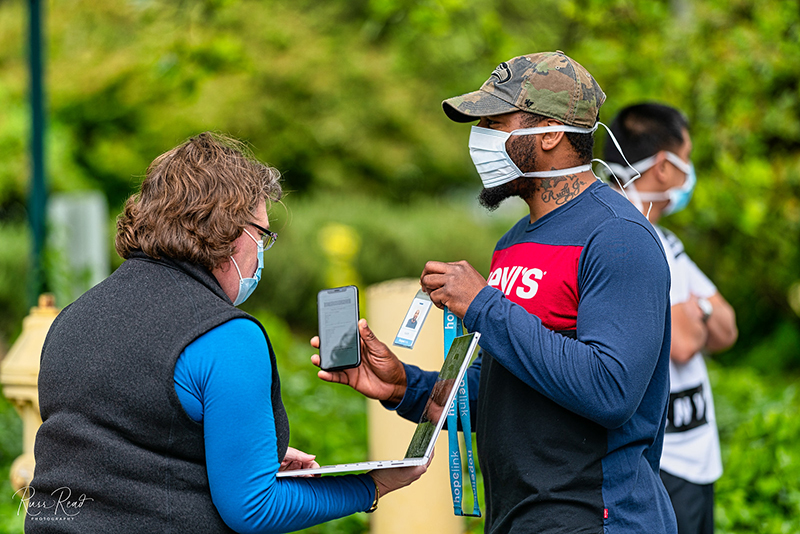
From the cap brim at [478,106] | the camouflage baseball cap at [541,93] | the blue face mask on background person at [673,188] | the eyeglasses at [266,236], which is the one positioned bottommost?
the blue face mask on background person at [673,188]

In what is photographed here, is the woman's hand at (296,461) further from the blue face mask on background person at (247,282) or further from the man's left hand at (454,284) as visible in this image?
the man's left hand at (454,284)

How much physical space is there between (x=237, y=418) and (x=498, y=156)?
3.35 feet

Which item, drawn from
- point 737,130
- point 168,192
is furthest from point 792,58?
point 168,192

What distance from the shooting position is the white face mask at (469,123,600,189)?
216cm

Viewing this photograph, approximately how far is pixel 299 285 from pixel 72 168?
16.4 ft

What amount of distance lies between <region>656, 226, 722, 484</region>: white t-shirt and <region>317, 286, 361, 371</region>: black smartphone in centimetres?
151

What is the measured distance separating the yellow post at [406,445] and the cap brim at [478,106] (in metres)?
1.61

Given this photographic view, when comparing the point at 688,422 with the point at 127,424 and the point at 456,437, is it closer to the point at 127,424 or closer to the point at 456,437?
the point at 456,437

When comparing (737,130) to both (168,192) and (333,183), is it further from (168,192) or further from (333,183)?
(333,183)

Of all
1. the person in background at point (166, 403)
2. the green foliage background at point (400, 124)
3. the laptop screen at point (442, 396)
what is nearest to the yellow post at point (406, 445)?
the green foliage background at point (400, 124)

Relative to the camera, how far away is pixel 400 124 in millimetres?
15492

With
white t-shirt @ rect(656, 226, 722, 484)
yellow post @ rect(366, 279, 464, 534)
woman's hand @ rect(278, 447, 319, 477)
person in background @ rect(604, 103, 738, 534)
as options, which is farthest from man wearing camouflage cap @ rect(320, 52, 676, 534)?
yellow post @ rect(366, 279, 464, 534)

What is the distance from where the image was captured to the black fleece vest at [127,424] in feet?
5.62

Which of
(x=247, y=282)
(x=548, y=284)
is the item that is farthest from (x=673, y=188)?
(x=247, y=282)
